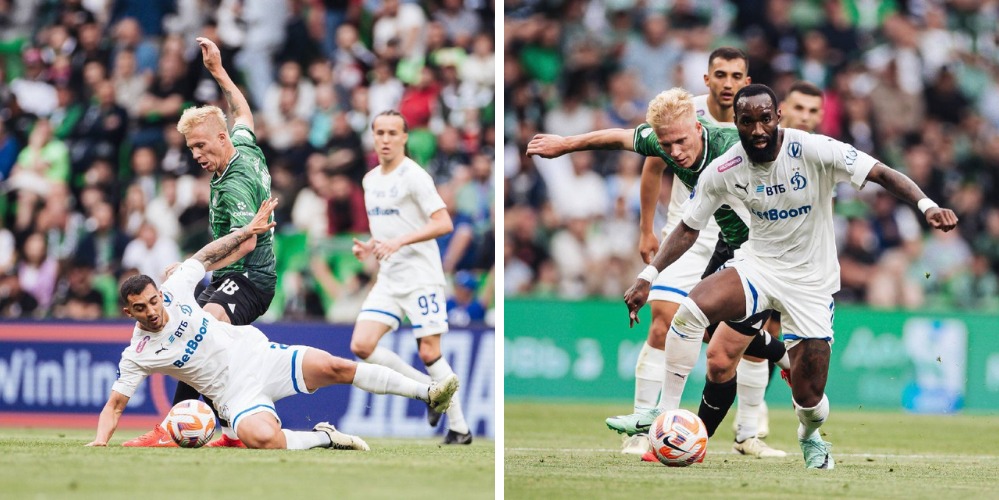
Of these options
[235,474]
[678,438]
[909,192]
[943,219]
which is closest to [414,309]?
[678,438]

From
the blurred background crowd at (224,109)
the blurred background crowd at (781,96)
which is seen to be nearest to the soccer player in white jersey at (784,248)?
the blurred background crowd at (224,109)

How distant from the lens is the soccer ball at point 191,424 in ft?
26.1

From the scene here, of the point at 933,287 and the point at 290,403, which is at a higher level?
the point at 933,287

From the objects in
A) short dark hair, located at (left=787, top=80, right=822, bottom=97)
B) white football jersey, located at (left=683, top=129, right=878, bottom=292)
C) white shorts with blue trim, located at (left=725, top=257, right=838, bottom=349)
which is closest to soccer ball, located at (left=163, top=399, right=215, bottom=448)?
white football jersey, located at (left=683, top=129, right=878, bottom=292)

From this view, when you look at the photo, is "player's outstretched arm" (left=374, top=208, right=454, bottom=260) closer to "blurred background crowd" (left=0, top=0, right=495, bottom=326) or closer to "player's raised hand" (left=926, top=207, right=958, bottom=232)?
"blurred background crowd" (left=0, top=0, right=495, bottom=326)

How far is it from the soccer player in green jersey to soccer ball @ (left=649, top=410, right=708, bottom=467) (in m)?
2.54

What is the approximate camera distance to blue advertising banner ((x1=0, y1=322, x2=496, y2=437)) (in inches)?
479

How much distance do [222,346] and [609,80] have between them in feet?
34.5

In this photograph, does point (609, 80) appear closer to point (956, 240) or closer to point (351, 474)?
point (956, 240)

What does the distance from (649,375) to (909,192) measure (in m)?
2.45

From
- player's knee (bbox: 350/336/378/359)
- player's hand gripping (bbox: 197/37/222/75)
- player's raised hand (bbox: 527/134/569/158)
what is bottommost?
player's knee (bbox: 350/336/378/359)

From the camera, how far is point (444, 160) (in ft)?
45.6

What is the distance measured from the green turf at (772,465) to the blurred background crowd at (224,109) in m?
2.63

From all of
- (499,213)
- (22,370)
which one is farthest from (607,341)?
(499,213)
